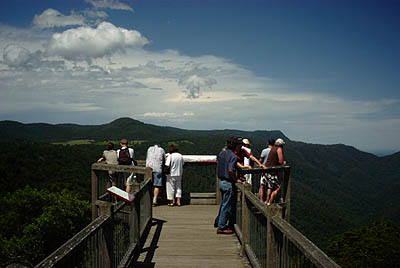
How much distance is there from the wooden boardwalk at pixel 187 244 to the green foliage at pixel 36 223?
20.8 metres

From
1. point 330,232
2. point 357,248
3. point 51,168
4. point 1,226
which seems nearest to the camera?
point 1,226

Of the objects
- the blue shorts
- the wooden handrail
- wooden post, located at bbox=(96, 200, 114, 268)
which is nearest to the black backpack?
the blue shorts

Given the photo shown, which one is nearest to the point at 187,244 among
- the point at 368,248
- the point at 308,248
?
the point at 308,248

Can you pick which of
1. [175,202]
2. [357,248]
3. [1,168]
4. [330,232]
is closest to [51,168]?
[1,168]

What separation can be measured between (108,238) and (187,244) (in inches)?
105

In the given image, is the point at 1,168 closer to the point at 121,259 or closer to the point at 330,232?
the point at 121,259

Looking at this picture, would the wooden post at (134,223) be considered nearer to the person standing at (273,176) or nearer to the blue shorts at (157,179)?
the person standing at (273,176)

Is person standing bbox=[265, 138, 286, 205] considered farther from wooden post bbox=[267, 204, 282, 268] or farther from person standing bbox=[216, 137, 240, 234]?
wooden post bbox=[267, 204, 282, 268]

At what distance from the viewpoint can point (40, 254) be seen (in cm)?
2666

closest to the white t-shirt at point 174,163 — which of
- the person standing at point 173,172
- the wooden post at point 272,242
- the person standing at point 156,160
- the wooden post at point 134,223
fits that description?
the person standing at point 173,172

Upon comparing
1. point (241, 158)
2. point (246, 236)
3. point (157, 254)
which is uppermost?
point (241, 158)

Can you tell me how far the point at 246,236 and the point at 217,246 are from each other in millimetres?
782

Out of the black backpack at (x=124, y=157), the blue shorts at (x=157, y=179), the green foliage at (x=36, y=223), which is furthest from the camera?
the green foliage at (x=36, y=223)

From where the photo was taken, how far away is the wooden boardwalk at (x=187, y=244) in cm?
536
